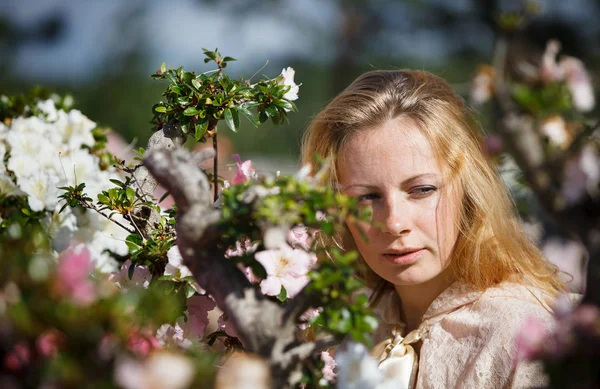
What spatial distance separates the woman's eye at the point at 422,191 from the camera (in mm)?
1606

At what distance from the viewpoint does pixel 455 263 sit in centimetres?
180

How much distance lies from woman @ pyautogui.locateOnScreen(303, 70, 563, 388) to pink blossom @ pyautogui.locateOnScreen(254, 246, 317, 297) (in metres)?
0.40

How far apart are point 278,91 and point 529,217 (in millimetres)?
1266

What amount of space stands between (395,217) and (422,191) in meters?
0.13

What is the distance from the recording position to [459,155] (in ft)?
5.83

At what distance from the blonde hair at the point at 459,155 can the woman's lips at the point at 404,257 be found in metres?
0.19

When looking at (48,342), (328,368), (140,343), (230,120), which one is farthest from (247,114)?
(48,342)

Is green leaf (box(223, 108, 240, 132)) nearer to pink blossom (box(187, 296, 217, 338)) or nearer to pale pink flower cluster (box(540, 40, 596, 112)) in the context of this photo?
pink blossom (box(187, 296, 217, 338))

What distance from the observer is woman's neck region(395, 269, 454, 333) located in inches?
72.4

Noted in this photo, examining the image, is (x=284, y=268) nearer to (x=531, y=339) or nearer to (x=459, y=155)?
(x=531, y=339)

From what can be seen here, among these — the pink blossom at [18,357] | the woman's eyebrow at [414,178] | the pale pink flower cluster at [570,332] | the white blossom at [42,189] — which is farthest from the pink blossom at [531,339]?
the white blossom at [42,189]

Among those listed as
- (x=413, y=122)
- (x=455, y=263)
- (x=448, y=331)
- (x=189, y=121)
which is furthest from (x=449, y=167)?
(x=189, y=121)

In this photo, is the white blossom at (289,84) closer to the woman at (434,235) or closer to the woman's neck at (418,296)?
the woman at (434,235)

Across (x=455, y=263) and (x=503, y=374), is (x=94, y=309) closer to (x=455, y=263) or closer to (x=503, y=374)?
(x=503, y=374)
